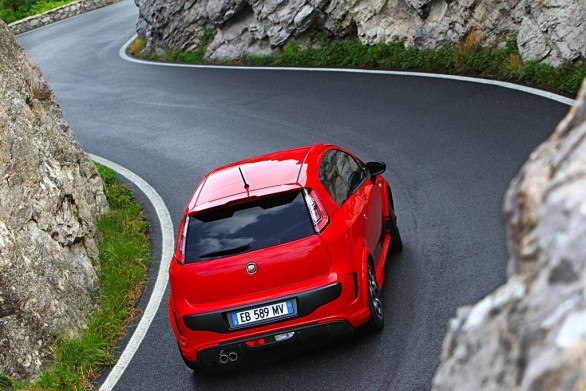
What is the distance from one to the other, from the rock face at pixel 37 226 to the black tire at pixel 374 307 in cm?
341

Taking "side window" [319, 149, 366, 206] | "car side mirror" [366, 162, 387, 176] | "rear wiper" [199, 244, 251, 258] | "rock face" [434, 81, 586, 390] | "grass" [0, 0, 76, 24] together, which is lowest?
"grass" [0, 0, 76, 24]

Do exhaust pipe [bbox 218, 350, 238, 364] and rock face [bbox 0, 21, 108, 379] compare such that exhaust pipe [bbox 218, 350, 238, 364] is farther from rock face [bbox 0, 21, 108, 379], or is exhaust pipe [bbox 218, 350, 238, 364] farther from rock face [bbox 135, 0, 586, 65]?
rock face [bbox 135, 0, 586, 65]

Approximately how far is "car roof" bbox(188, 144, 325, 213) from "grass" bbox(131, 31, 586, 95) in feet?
26.4

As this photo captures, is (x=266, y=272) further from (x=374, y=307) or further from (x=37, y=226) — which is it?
(x=37, y=226)

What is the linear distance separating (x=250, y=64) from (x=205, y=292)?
60.9ft

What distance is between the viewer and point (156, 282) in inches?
436

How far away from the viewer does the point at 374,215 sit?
9.12 meters

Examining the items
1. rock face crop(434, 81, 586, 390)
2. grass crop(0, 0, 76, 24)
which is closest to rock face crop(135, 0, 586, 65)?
rock face crop(434, 81, 586, 390)

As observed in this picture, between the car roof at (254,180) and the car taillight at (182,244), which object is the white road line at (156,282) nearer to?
the car taillight at (182,244)

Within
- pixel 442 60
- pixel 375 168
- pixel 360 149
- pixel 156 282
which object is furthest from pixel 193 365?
pixel 442 60

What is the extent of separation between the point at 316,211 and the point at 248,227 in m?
0.62

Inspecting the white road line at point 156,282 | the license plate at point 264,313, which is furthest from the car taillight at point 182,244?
the white road line at point 156,282

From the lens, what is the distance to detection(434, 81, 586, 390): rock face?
260 cm

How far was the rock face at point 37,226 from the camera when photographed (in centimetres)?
890
